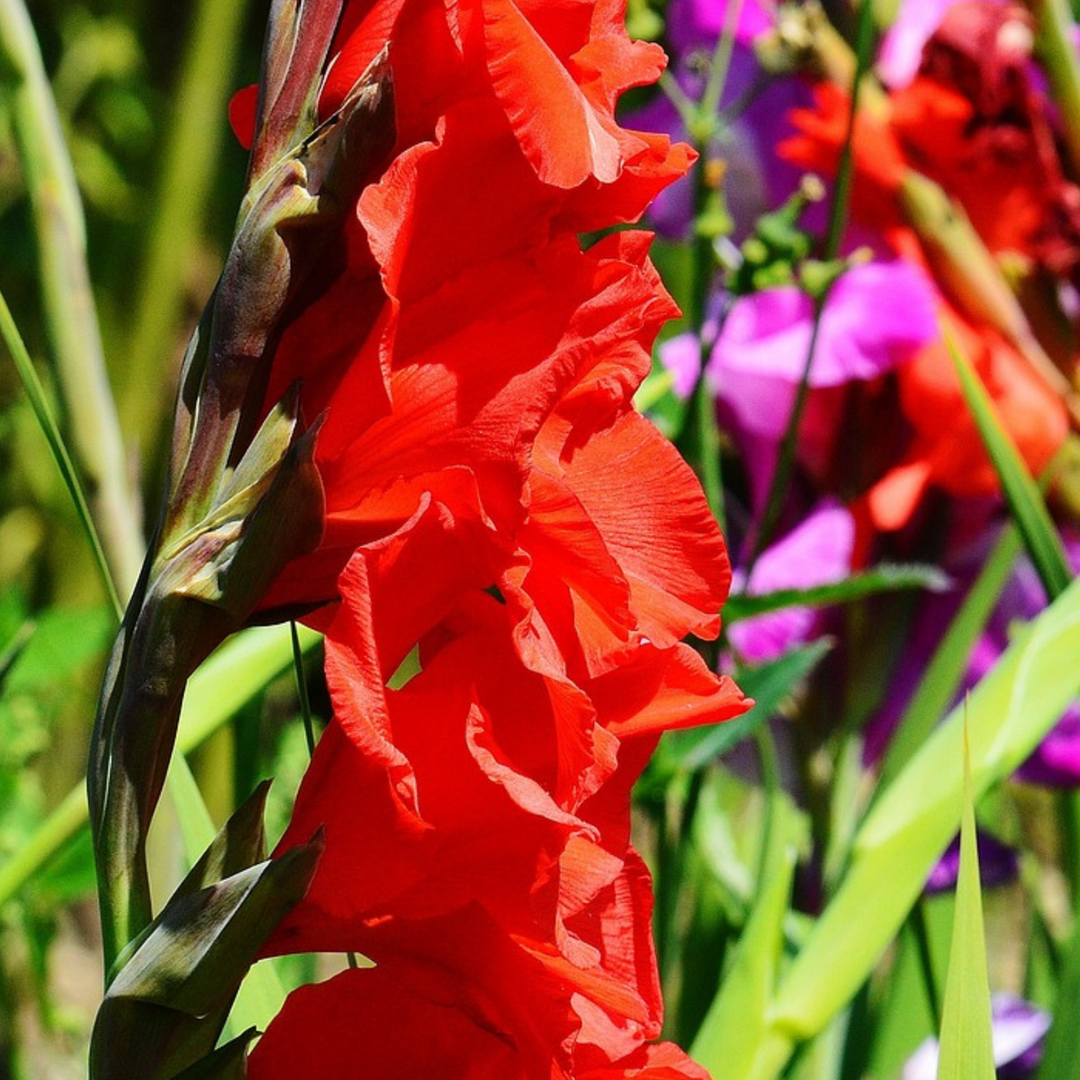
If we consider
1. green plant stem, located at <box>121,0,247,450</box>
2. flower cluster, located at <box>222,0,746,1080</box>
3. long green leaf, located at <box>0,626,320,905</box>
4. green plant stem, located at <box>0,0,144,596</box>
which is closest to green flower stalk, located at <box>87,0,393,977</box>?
flower cluster, located at <box>222,0,746,1080</box>

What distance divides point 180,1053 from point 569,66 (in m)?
0.19

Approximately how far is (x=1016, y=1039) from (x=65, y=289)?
1.52 feet

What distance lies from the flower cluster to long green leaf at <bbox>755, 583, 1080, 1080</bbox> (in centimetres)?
10

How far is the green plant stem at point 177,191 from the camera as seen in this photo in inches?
72.9

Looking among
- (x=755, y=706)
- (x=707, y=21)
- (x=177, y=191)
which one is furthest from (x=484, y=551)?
(x=177, y=191)

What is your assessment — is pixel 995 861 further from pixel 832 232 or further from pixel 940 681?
pixel 832 232

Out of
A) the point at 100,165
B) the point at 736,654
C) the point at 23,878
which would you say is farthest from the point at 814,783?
the point at 100,165

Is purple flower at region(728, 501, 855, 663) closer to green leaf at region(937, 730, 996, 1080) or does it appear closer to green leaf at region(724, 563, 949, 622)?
green leaf at region(724, 563, 949, 622)

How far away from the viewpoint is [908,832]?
39 cm

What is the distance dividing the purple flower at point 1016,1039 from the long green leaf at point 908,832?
0.81 ft

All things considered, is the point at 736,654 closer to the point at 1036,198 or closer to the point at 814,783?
the point at 814,783

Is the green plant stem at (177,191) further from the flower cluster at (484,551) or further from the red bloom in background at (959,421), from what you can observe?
the flower cluster at (484,551)

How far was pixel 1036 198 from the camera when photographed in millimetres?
648

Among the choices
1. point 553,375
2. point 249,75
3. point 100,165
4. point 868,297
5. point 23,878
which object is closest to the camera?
point 553,375
